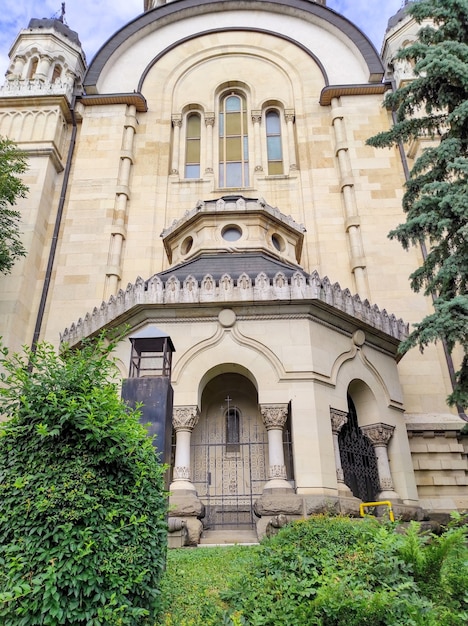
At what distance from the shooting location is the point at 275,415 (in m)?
10.8

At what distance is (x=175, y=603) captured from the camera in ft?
17.8

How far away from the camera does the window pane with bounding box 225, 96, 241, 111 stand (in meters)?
23.5

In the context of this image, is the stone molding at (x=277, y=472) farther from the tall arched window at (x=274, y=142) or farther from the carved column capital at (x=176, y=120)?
the carved column capital at (x=176, y=120)

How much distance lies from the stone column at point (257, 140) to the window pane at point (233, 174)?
822 mm

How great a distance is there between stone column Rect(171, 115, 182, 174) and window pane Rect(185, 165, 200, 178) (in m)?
0.48

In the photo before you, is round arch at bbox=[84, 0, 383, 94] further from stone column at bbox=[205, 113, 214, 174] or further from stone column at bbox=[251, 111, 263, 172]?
stone column at bbox=[205, 113, 214, 174]

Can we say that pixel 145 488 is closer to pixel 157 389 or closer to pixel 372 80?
pixel 157 389

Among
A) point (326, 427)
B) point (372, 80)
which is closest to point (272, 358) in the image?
point (326, 427)

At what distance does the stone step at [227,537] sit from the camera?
31.4 ft

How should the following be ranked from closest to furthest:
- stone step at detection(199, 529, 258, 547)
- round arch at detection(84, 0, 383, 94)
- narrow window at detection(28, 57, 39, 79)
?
stone step at detection(199, 529, 258, 547)
round arch at detection(84, 0, 383, 94)
narrow window at detection(28, 57, 39, 79)

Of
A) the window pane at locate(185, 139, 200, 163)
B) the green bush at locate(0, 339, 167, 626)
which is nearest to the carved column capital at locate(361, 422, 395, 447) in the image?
the green bush at locate(0, 339, 167, 626)

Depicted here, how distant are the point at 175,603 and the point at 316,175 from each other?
60.4ft

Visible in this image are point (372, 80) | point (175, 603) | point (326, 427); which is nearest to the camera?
point (175, 603)

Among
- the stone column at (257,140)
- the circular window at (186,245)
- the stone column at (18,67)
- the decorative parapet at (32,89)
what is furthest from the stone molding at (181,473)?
the stone column at (18,67)
